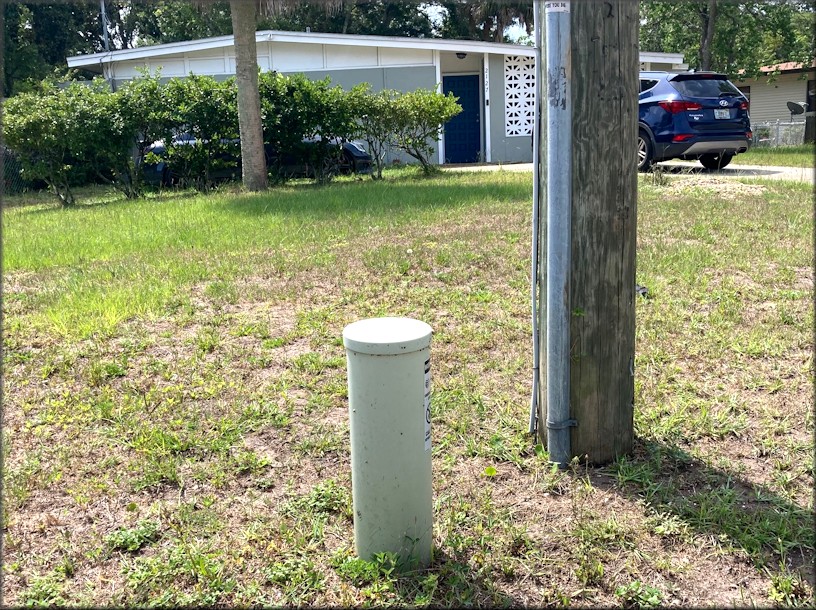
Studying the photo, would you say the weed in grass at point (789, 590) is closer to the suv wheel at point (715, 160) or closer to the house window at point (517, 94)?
the suv wheel at point (715, 160)

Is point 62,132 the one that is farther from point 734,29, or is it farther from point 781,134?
point 734,29

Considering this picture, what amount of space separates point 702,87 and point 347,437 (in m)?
11.4

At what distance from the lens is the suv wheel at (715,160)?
42.4 feet

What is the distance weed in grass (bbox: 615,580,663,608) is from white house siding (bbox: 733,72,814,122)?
3280 centimetres

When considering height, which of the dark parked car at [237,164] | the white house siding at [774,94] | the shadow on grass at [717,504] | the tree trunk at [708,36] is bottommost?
the shadow on grass at [717,504]

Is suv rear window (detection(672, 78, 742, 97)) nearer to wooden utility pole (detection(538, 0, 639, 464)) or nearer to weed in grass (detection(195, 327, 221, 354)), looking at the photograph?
weed in grass (detection(195, 327, 221, 354))

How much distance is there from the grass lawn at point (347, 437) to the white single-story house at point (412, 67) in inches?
550

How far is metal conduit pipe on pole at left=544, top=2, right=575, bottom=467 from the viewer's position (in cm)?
263

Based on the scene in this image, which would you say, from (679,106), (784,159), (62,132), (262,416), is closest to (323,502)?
(262,416)

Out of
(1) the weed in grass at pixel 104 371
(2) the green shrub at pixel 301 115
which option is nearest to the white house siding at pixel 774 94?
(2) the green shrub at pixel 301 115

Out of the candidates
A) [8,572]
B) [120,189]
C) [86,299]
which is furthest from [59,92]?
[8,572]

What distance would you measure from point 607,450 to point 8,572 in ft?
7.86

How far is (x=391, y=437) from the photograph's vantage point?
2.24 m

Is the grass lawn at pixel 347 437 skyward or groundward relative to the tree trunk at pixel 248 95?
groundward
